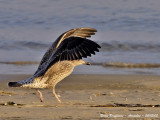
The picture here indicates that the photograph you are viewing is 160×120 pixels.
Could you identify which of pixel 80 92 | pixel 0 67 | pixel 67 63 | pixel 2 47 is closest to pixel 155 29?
pixel 2 47

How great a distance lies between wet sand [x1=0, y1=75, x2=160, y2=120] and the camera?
5488 mm

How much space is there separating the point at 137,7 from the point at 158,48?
7355 millimetres

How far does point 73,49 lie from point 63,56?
189 millimetres

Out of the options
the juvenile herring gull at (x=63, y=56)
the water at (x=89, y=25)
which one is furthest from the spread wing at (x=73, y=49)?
the water at (x=89, y=25)

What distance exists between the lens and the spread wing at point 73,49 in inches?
237

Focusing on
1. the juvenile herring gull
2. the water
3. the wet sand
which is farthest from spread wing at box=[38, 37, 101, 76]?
the water

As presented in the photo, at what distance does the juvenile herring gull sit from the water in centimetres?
401

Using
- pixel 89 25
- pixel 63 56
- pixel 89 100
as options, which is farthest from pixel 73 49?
pixel 89 25

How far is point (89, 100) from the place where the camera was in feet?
22.1

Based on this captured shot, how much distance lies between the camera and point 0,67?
1136 cm

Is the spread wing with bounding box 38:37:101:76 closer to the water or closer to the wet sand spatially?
the wet sand

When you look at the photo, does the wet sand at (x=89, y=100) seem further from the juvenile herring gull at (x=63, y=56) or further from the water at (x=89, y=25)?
the water at (x=89, y=25)

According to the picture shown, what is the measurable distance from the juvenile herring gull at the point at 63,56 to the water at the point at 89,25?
4.01 metres

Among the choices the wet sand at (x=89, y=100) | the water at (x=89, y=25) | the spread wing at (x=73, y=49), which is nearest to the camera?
the wet sand at (x=89, y=100)
